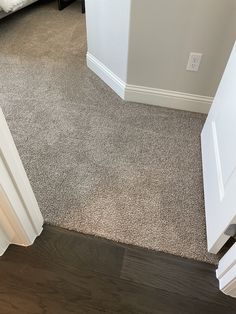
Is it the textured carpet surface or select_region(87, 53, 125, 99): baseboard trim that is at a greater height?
select_region(87, 53, 125, 99): baseboard trim

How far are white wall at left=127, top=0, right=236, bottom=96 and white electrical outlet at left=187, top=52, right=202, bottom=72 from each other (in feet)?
0.08

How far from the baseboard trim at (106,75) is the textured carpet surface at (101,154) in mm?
55

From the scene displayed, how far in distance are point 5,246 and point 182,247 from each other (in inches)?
31.4

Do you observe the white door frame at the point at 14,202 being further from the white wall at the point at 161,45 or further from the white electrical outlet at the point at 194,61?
the white electrical outlet at the point at 194,61

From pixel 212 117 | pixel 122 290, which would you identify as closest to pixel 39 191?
pixel 122 290

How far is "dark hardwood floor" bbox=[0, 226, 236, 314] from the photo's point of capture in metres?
1.02

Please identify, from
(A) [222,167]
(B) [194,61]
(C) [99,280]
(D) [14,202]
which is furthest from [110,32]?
(C) [99,280]

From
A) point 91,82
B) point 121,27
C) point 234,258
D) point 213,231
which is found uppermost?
point 121,27

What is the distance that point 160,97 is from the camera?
1.83 metres

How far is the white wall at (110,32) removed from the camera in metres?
1.56

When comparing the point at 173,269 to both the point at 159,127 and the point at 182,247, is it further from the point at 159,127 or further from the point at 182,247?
the point at 159,127

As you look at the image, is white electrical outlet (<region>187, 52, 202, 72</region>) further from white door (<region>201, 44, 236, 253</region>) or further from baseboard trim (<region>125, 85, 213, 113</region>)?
white door (<region>201, 44, 236, 253</region>)

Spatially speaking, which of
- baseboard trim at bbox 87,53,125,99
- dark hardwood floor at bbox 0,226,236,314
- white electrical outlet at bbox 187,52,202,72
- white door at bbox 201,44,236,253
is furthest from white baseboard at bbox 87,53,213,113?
dark hardwood floor at bbox 0,226,236,314

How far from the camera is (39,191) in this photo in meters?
1.35
